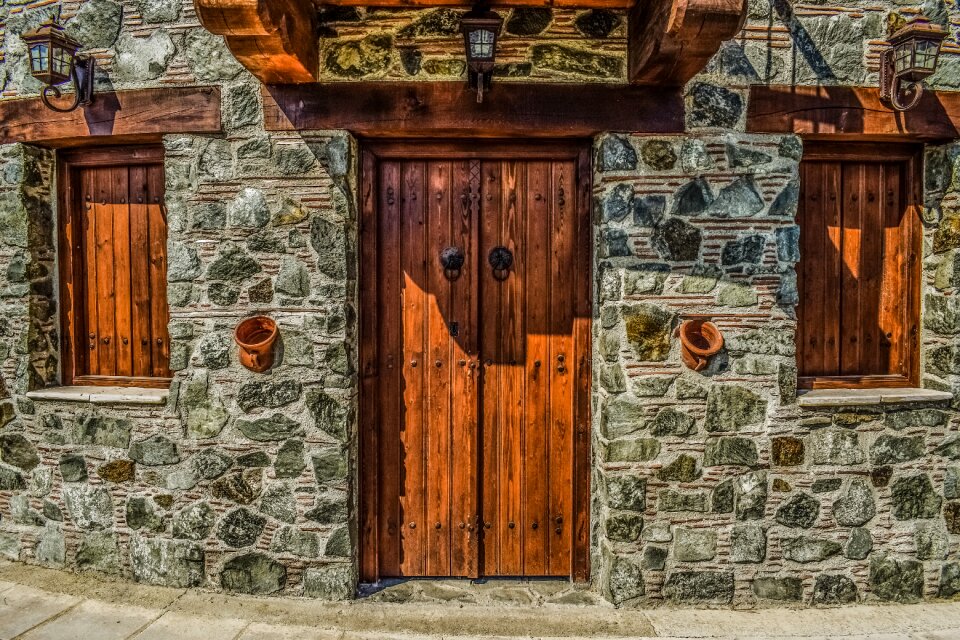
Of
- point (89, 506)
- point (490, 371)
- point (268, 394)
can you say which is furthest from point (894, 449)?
point (89, 506)

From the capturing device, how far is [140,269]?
10.5ft

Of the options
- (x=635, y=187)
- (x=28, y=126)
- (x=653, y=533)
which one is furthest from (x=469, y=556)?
(x=28, y=126)

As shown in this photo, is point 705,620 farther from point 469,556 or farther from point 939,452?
point 939,452

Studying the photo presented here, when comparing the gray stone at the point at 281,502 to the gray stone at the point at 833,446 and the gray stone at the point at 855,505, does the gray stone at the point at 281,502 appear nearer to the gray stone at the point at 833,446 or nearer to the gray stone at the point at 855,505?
the gray stone at the point at 833,446

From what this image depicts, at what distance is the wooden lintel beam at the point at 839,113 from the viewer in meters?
2.87

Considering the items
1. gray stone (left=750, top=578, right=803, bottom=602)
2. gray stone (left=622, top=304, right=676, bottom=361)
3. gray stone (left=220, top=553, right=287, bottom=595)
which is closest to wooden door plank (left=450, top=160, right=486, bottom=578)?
gray stone (left=622, top=304, right=676, bottom=361)

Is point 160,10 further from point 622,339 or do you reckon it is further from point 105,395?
point 622,339

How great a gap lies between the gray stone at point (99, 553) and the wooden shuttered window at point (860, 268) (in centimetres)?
434

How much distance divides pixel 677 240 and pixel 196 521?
10.6 feet

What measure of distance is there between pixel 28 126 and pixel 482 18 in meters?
2.89

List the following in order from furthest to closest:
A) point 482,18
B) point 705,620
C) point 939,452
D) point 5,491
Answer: point 5,491 → point 939,452 → point 705,620 → point 482,18

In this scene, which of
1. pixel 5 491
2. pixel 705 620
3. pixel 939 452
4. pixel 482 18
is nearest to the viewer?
pixel 482 18

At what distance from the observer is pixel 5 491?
3.21 metres

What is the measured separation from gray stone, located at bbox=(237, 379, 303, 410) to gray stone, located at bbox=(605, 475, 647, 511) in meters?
1.87
